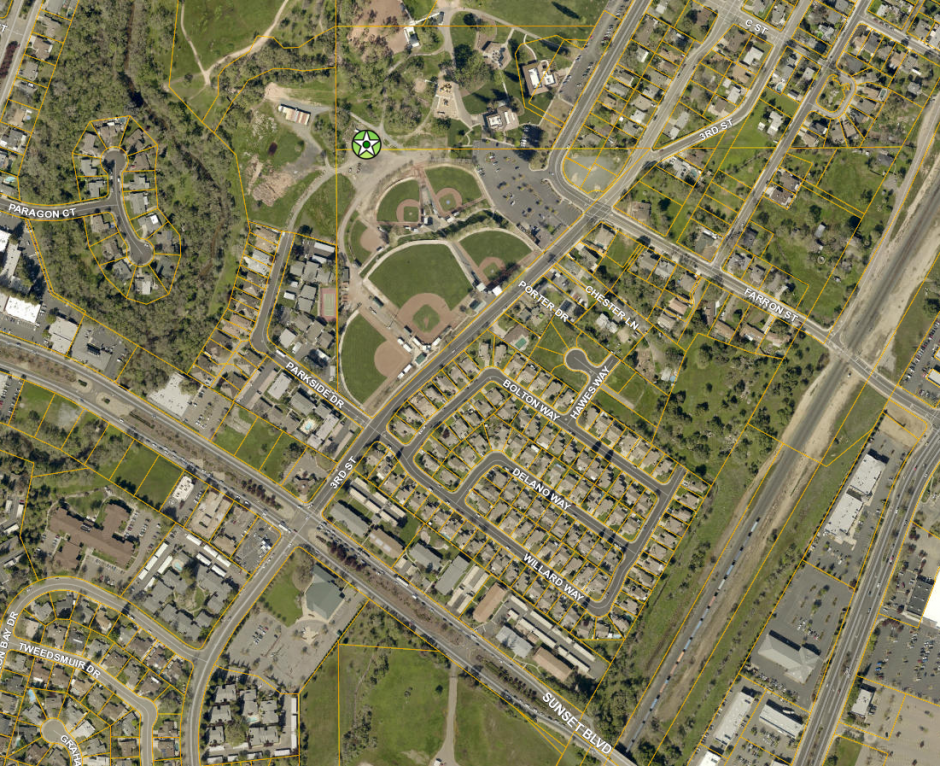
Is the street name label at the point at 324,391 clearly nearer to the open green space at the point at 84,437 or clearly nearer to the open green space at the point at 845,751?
the open green space at the point at 84,437

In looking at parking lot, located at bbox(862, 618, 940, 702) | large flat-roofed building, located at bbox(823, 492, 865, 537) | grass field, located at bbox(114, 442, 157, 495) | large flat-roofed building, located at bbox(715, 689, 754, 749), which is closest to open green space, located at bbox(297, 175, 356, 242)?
grass field, located at bbox(114, 442, 157, 495)

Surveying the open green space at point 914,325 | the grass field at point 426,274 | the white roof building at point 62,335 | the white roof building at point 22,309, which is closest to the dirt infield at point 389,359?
the grass field at point 426,274

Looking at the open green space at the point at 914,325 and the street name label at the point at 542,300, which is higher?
the open green space at the point at 914,325

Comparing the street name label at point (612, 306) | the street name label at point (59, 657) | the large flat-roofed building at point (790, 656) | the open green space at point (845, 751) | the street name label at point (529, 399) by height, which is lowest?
the street name label at point (59, 657)

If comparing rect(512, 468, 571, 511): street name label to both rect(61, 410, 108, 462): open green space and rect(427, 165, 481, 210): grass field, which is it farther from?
rect(61, 410, 108, 462): open green space

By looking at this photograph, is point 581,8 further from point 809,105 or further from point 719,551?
point 719,551

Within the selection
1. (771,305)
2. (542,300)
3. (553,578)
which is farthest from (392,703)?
(771,305)
